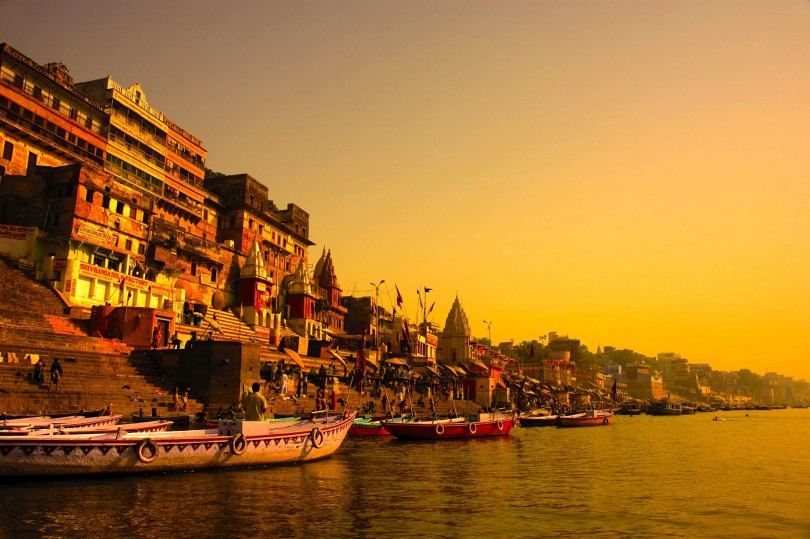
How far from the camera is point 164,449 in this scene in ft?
52.7

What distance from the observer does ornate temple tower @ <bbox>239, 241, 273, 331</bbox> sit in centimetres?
5181

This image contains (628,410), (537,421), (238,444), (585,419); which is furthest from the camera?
(628,410)

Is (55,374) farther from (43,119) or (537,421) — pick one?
(537,421)

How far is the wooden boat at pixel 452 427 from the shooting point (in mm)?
32619

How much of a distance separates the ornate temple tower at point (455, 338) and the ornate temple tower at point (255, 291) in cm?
4294

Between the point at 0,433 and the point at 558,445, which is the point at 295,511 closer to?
the point at 0,433

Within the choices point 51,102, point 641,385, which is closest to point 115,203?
point 51,102

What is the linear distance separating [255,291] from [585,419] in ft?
113

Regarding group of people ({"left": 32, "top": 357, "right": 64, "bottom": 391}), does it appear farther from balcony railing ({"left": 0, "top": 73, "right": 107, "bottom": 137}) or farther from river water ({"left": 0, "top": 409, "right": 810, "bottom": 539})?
balcony railing ({"left": 0, "top": 73, "right": 107, "bottom": 137})

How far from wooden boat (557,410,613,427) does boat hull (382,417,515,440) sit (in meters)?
20.6

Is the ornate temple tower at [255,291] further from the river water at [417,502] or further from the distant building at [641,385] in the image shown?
the distant building at [641,385]

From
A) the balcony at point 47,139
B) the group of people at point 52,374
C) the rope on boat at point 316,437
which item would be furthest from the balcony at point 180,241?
the rope on boat at point 316,437

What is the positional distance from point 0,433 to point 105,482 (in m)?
3.17

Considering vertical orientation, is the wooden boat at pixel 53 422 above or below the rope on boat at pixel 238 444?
above
